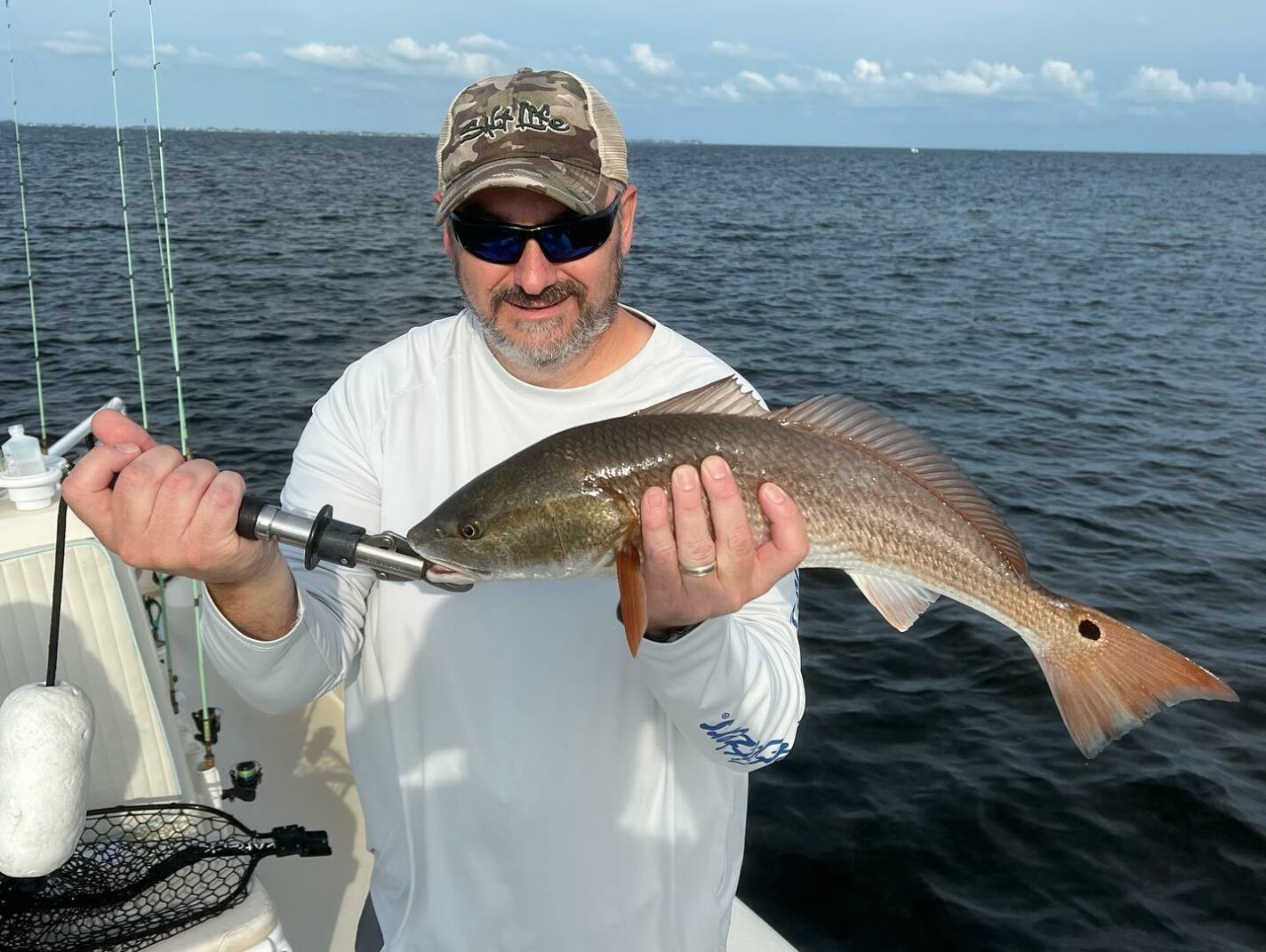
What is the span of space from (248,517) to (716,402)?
3.79 feet

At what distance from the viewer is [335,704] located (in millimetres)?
5711

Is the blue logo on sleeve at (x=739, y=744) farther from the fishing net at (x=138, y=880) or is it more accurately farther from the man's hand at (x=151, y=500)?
the fishing net at (x=138, y=880)

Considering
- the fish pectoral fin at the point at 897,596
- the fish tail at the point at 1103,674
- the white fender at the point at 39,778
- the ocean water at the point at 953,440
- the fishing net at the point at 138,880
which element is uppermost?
the fish pectoral fin at the point at 897,596

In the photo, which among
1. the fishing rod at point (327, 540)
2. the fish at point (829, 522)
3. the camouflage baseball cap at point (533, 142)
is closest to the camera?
the fishing rod at point (327, 540)

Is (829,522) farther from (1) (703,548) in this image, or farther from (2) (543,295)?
(2) (543,295)

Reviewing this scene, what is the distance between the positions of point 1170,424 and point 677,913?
51.2ft

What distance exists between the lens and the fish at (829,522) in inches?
97.6

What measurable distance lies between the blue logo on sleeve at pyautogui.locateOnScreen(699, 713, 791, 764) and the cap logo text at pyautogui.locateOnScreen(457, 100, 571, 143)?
1610 mm

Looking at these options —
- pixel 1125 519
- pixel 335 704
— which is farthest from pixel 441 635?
pixel 1125 519

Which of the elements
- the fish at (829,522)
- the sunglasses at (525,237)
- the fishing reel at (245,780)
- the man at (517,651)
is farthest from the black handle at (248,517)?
the fishing reel at (245,780)

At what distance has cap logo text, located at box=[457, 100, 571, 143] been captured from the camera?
2.68 meters

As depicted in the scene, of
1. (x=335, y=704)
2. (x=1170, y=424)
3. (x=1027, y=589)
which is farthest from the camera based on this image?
(x=1170, y=424)

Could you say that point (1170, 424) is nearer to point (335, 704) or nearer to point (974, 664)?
point (974, 664)

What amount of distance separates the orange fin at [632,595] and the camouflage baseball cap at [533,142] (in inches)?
36.9
